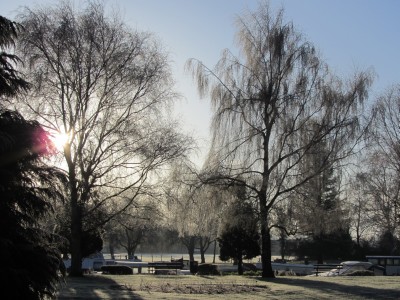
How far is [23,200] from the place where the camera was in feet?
34.6

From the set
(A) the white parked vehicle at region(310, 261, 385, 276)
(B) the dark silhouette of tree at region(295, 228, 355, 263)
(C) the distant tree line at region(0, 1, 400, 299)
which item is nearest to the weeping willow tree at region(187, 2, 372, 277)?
(C) the distant tree line at region(0, 1, 400, 299)

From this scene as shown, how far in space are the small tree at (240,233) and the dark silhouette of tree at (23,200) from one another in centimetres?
1585

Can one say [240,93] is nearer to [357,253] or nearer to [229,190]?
[229,190]

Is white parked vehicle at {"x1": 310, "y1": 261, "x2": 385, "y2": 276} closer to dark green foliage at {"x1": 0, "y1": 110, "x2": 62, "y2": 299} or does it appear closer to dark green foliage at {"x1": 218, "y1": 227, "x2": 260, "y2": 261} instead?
dark green foliage at {"x1": 218, "y1": 227, "x2": 260, "y2": 261}

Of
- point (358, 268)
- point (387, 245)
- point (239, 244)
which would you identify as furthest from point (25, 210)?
point (387, 245)

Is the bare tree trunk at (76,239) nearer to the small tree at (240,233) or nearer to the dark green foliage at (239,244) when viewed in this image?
the small tree at (240,233)

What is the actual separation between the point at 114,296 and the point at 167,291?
2648 millimetres

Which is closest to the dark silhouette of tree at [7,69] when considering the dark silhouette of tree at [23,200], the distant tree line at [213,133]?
the dark silhouette of tree at [23,200]

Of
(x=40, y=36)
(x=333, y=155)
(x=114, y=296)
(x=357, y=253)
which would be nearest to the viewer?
(x=114, y=296)

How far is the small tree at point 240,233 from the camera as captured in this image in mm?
26503

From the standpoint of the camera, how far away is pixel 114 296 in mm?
15984

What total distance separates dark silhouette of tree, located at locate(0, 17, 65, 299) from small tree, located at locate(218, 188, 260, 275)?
52.0 ft

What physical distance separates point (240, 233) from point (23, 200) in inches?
989

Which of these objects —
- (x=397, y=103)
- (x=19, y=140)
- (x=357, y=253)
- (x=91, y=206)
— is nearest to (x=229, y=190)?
(x=91, y=206)
